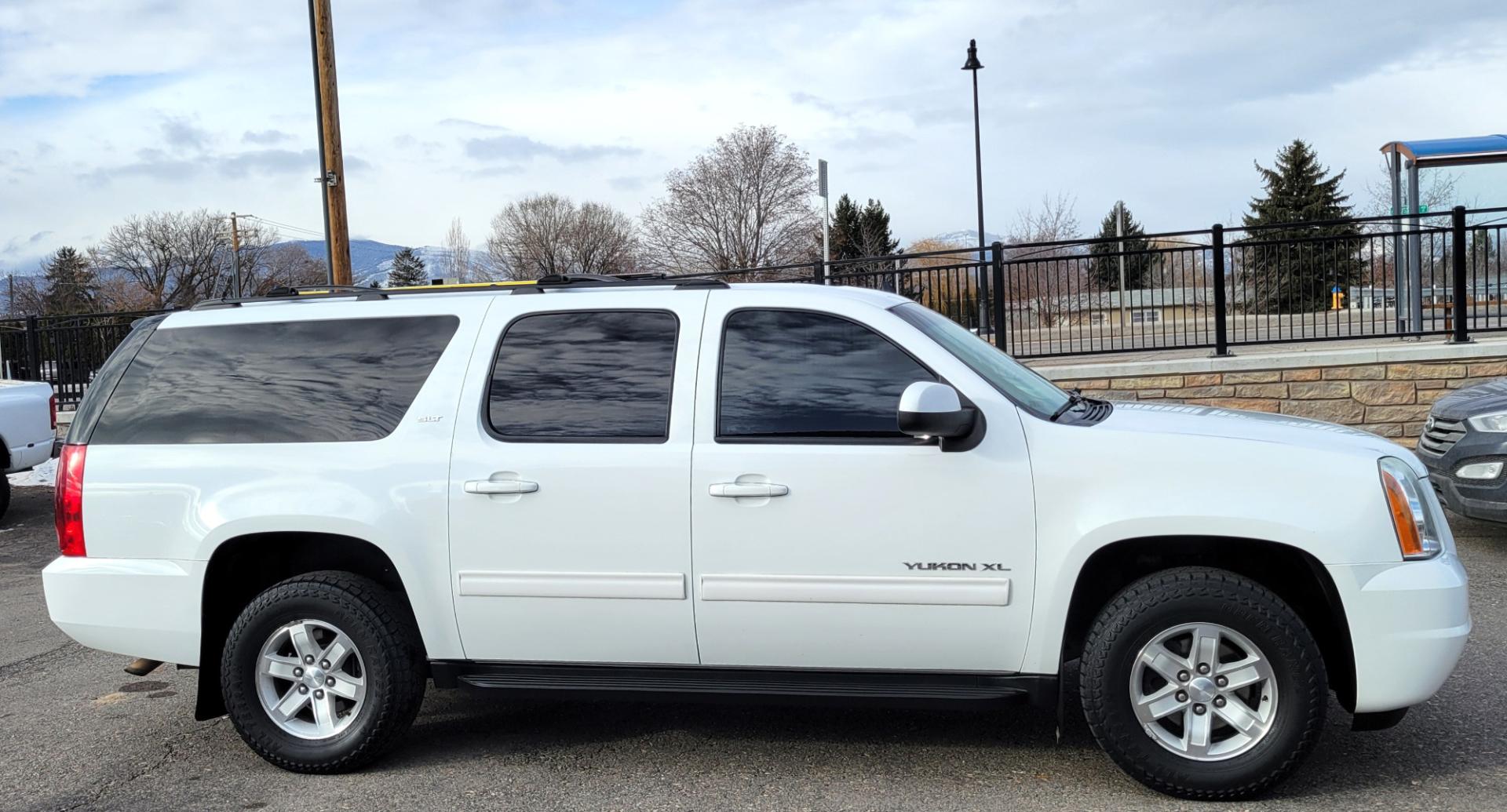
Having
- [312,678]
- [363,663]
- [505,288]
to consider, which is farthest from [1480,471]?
[312,678]

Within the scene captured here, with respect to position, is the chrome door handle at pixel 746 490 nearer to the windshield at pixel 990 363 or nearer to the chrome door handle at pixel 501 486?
the chrome door handle at pixel 501 486

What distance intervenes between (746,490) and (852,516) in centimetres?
37

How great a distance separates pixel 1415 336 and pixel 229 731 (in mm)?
11198

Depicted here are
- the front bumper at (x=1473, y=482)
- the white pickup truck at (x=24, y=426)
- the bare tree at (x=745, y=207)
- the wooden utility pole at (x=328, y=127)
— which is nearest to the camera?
the front bumper at (x=1473, y=482)

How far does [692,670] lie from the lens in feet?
13.8

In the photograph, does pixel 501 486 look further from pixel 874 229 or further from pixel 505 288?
pixel 874 229

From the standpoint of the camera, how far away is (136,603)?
450cm

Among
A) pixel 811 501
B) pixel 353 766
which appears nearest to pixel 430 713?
pixel 353 766

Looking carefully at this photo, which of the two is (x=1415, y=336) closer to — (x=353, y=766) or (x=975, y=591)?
(x=975, y=591)

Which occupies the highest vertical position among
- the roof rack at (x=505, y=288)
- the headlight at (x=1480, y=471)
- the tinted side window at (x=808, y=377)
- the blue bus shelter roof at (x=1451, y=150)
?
the blue bus shelter roof at (x=1451, y=150)

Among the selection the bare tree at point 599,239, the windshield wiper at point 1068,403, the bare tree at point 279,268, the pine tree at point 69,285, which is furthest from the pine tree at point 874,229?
the windshield wiper at point 1068,403

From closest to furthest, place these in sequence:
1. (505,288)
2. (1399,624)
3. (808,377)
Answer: (1399,624)
(808,377)
(505,288)

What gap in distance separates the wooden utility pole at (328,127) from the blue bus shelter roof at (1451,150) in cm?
1242

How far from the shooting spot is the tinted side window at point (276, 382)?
4.46 m
